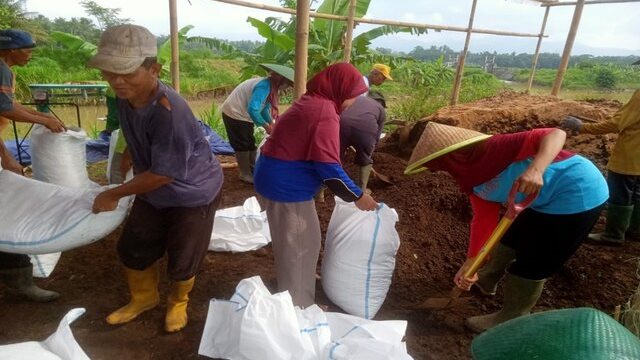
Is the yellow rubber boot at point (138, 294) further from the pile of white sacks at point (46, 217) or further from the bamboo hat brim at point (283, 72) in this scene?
the bamboo hat brim at point (283, 72)

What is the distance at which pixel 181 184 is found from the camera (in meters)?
1.79

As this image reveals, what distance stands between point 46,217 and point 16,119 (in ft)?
3.65

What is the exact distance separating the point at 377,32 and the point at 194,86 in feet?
32.4

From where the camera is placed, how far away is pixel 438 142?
170cm

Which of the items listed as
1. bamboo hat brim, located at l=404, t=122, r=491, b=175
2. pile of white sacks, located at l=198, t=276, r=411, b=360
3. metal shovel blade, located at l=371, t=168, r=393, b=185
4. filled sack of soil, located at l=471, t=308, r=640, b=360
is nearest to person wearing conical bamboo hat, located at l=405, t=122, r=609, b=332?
bamboo hat brim, located at l=404, t=122, r=491, b=175

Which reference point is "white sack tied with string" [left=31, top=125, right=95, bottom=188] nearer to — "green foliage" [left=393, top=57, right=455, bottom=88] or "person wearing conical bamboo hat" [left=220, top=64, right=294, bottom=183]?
"person wearing conical bamboo hat" [left=220, top=64, right=294, bottom=183]

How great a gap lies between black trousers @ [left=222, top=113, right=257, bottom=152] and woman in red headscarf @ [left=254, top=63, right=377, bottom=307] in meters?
2.20

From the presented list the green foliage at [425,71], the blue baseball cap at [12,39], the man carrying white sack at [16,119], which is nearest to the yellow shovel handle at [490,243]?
the man carrying white sack at [16,119]

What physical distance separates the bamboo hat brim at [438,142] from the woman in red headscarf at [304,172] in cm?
31

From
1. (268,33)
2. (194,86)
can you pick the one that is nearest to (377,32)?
(268,33)

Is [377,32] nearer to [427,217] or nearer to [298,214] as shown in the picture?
[427,217]

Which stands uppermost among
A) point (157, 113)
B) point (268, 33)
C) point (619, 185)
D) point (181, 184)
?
point (268, 33)

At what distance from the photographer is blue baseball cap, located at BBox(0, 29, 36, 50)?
2557 millimetres

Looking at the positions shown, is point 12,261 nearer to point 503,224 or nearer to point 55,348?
point 55,348
